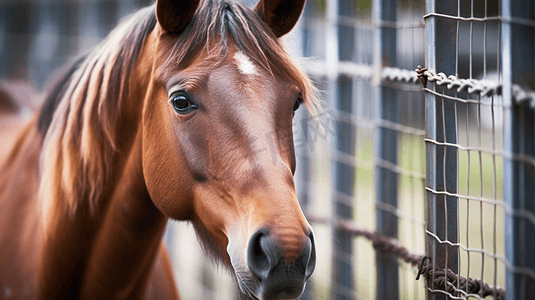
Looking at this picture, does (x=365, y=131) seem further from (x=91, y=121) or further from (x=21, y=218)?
(x=21, y=218)

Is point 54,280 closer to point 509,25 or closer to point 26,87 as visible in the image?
point 509,25

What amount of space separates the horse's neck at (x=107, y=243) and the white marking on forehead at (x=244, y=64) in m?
0.54

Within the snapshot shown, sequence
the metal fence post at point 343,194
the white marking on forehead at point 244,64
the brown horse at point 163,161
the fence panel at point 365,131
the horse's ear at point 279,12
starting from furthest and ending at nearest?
the metal fence post at point 343,194
the fence panel at point 365,131
the horse's ear at point 279,12
the white marking on forehead at point 244,64
the brown horse at point 163,161

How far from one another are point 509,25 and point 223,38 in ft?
2.79

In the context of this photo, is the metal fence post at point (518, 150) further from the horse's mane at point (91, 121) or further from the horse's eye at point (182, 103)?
the horse's mane at point (91, 121)

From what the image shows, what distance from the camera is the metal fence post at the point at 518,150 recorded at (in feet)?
3.56

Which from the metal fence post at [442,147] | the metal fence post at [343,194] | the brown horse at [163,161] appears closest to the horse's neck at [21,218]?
the brown horse at [163,161]

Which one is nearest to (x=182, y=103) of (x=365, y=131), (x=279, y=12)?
(x=279, y=12)

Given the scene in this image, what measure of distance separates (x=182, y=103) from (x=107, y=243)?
70cm

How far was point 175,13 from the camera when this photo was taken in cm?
142

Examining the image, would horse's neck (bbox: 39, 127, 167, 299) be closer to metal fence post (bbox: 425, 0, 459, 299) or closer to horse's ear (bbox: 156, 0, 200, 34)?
horse's ear (bbox: 156, 0, 200, 34)

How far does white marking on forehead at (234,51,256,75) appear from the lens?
133cm

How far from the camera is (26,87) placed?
12.0 ft

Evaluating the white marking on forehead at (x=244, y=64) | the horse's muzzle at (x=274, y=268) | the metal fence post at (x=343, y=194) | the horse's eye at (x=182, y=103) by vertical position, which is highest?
the white marking on forehead at (x=244, y=64)
